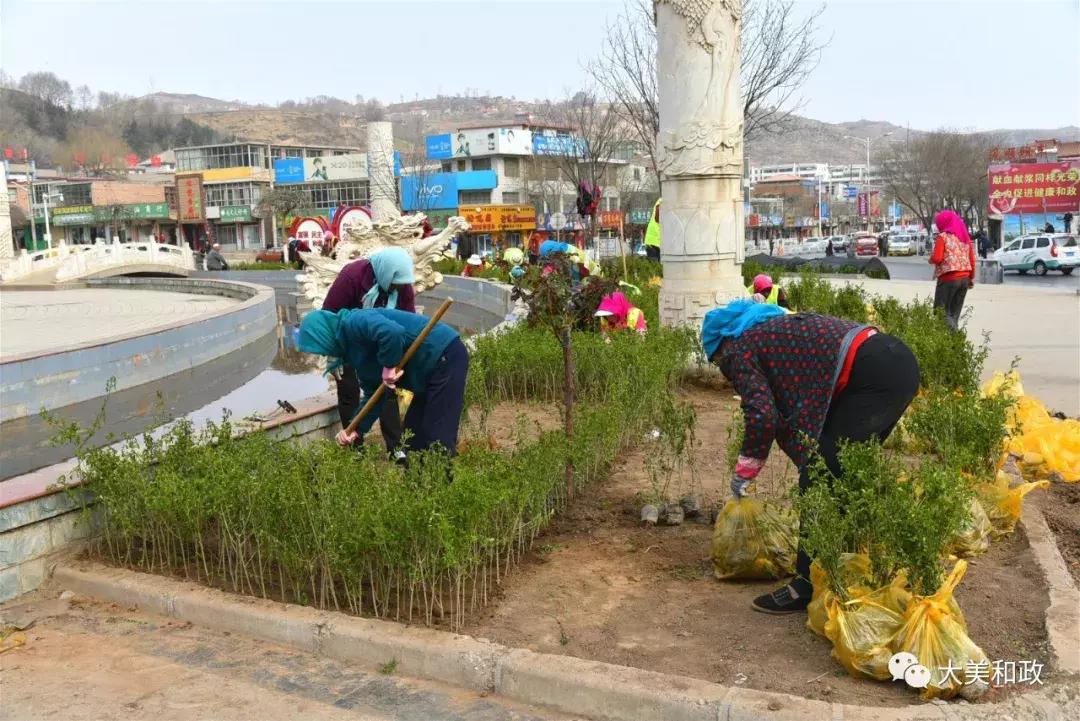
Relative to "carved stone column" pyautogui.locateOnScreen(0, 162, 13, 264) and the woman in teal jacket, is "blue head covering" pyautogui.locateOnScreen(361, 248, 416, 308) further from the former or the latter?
"carved stone column" pyautogui.locateOnScreen(0, 162, 13, 264)

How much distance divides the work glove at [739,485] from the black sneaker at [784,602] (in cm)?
45

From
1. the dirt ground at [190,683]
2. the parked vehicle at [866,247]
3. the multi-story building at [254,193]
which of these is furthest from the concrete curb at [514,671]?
the multi-story building at [254,193]

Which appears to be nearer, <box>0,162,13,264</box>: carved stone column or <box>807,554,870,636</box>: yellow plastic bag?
<box>807,554,870,636</box>: yellow plastic bag

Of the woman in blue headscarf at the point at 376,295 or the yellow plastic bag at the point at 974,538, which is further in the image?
the woman in blue headscarf at the point at 376,295

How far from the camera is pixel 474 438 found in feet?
19.6

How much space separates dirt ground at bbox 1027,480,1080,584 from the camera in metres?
4.43

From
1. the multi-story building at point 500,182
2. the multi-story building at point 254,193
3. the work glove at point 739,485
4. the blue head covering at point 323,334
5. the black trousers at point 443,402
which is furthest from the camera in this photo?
the multi-story building at point 254,193

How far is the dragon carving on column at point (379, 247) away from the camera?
10914 mm

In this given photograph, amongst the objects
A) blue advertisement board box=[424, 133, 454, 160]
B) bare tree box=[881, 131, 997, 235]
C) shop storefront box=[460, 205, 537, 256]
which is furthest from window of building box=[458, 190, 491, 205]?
bare tree box=[881, 131, 997, 235]

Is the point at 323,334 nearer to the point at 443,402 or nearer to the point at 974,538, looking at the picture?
the point at 443,402

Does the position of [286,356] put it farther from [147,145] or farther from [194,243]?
[147,145]

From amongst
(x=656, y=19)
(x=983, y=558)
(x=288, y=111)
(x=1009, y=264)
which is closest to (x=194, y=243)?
(x=1009, y=264)

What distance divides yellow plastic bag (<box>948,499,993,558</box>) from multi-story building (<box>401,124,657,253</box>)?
150 feet

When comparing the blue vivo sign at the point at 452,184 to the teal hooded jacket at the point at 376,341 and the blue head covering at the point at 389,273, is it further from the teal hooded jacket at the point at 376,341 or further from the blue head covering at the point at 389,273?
the teal hooded jacket at the point at 376,341
